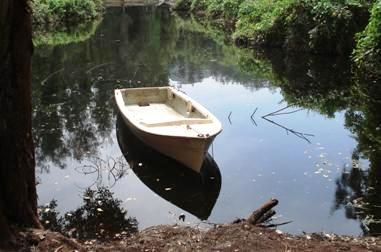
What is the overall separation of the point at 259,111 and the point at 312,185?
199 inches

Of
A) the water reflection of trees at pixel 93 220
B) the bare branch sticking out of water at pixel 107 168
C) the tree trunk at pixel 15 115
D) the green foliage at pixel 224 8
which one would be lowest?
the water reflection of trees at pixel 93 220

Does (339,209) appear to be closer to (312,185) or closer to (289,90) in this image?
(312,185)

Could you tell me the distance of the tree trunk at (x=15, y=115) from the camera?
176 inches

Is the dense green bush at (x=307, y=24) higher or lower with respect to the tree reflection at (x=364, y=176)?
higher

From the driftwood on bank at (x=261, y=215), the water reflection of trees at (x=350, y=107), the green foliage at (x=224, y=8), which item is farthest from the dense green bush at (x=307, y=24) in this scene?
the driftwood on bank at (x=261, y=215)

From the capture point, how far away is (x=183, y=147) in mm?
8562

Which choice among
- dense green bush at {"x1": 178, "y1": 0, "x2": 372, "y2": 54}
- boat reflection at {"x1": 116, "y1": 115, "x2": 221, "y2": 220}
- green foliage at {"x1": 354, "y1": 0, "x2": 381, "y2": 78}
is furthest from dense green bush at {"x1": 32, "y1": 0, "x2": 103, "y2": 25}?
boat reflection at {"x1": 116, "y1": 115, "x2": 221, "y2": 220}

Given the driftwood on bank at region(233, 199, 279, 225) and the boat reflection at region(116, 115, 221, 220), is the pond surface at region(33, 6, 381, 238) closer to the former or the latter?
the boat reflection at region(116, 115, 221, 220)

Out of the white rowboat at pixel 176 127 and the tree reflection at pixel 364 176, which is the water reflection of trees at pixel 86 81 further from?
the tree reflection at pixel 364 176

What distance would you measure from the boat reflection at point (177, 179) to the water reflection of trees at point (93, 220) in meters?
0.90

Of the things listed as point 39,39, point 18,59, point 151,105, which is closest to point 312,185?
point 151,105

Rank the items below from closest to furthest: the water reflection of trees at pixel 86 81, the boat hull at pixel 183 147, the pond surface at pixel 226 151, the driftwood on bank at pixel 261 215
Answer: the driftwood on bank at pixel 261 215 < the pond surface at pixel 226 151 < the boat hull at pixel 183 147 < the water reflection of trees at pixel 86 81

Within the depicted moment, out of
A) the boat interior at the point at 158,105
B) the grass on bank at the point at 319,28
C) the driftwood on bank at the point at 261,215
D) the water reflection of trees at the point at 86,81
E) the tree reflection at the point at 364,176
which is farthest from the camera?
the grass on bank at the point at 319,28

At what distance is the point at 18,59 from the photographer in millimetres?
4562
